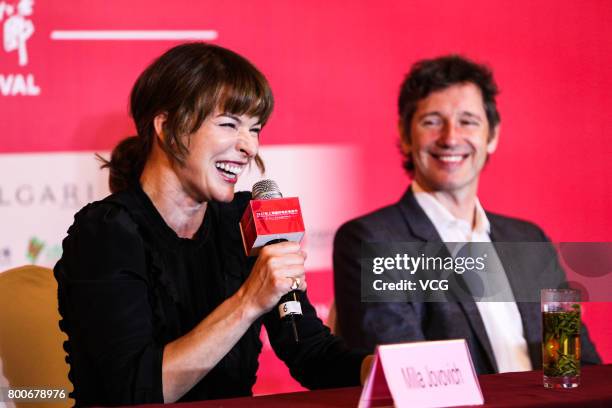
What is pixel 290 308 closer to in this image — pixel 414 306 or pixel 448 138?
pixel 414 306

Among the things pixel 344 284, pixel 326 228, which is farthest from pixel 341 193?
pixel 344 284

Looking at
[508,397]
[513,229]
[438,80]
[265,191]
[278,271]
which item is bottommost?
[513,229]

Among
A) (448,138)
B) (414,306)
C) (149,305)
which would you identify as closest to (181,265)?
(149,305)

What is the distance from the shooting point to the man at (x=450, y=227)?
2713 mm

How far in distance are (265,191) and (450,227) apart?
4.55 ft

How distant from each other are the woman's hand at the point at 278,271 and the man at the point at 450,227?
1.10 meters

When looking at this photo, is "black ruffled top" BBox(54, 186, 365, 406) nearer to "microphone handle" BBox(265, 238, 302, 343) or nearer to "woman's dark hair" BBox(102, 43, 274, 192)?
"woman's dark hair" BBox(102, 43, 274, 192)

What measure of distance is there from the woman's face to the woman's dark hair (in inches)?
0.7

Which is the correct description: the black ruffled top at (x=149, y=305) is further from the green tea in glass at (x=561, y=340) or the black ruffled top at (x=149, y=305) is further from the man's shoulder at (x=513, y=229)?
the man's shoulder at (x=513, y=229)

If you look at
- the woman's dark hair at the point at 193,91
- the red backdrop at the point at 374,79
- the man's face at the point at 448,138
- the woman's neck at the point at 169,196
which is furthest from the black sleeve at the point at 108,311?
the man's face at the point at 448,138

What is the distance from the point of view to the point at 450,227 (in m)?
2.95

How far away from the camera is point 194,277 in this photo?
195 cm

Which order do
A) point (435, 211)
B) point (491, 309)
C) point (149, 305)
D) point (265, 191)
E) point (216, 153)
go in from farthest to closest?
point (435, 211), point (491, 309), point (216, 153), point (149, 305), point (265, 191)

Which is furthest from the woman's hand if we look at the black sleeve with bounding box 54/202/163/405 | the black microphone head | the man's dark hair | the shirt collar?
the man's dark hair
